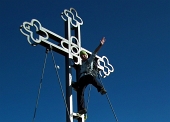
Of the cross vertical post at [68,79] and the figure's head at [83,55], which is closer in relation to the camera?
the cross vertical post at [68,79]

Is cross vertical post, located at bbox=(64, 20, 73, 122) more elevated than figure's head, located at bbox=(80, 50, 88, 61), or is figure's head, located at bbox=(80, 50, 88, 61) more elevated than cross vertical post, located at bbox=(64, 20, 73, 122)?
figure's head, located at bbox=(80, 50, 88, 61)

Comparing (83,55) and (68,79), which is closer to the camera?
(68,79)

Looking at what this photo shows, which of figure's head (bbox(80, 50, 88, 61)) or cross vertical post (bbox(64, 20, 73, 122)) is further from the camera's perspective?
figure's head (bbox(80, 50, 88, 61))

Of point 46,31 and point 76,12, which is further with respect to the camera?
point 76,12

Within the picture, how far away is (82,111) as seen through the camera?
607 cm

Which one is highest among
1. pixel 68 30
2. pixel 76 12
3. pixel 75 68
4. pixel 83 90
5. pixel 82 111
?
pixel 76 12

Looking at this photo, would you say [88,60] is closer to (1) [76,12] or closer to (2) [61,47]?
(2) [61,47]

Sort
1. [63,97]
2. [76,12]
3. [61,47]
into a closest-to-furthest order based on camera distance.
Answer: [63,97] < [61,47] < [76,12]

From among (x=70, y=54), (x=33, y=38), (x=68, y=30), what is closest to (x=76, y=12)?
(x=68, y=30)

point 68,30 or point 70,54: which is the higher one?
point 68,30

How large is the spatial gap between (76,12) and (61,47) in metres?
1.00

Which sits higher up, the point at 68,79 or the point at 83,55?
the point at 83,55

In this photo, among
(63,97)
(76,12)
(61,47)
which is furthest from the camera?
(76,12)

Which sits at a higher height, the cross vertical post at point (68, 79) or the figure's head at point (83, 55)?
the figure's head at point (83, 55)
